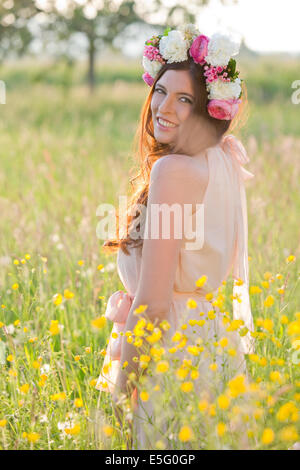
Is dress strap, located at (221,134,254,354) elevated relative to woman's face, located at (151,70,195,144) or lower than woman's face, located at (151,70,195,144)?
lower

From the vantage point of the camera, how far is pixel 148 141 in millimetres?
2225

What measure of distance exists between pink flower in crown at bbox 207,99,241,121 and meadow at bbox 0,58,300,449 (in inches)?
22.8

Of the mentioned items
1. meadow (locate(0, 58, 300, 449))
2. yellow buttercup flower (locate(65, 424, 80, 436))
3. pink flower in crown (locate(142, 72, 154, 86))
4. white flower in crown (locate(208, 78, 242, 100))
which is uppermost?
pink flower in crown (locate(142, 72, 154, 86))

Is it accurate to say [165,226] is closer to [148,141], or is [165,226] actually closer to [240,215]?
[240,215]

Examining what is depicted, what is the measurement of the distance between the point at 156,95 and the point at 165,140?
0.17m

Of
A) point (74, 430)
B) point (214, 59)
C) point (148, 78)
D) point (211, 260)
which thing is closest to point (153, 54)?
point (148, 78)

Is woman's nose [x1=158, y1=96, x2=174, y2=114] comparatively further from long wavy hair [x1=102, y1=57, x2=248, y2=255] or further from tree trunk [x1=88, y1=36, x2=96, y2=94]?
tree trunk [x1=88, y1=36, x2=96, y2=94]

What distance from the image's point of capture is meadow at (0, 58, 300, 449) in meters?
1.55

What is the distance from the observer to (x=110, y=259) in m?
3.37

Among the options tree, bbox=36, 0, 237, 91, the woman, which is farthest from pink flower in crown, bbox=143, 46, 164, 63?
tree, bbox=36, 0, 237, 91

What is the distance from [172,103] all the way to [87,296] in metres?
1.51

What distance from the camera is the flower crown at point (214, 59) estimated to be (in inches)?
75.4
